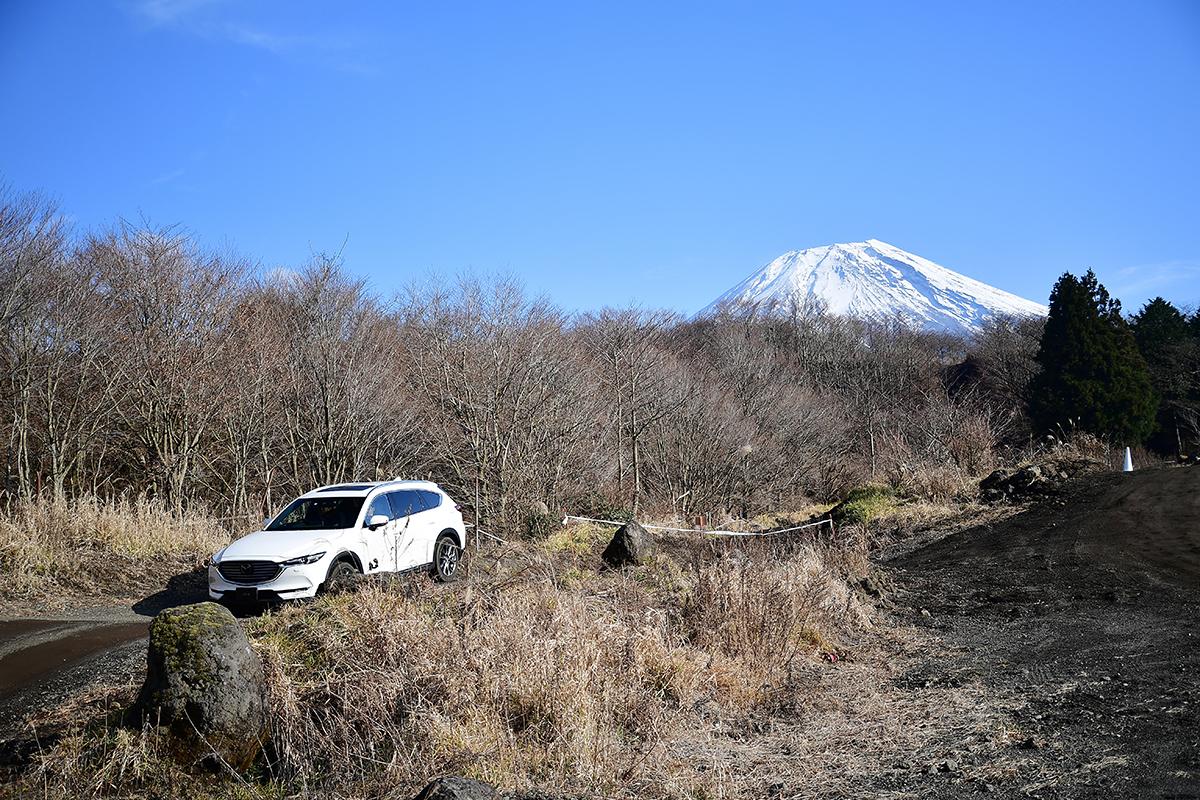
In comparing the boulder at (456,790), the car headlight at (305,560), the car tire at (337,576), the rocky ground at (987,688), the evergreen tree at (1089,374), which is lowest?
the rocky ground at (987,688)

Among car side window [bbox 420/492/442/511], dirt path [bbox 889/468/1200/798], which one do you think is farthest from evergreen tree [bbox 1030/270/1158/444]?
car side window [bbox 420/492/442/511]

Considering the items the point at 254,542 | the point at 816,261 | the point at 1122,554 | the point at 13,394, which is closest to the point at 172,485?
the point at 13,394

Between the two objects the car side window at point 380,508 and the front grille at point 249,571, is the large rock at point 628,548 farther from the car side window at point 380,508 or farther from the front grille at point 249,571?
the front grille at point 249,571

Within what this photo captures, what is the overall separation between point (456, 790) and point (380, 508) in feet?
25.7

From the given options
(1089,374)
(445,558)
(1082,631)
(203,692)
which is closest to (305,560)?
(445,558)

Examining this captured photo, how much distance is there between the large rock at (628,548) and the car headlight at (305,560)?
4611 mm

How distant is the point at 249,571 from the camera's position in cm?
1008

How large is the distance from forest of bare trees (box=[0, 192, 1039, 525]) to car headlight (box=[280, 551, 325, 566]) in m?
7.26

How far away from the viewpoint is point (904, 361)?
60.0 m

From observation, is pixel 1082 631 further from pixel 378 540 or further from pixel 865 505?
pixel 865 505

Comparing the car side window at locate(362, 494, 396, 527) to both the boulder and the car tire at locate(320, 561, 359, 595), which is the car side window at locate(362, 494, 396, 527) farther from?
the boulder

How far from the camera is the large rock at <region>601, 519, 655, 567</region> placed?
1300 centimetres

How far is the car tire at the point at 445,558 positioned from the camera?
1227 cm

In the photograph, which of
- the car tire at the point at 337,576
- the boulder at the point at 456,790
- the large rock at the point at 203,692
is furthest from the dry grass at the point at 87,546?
the boulder at the point at 456,790
